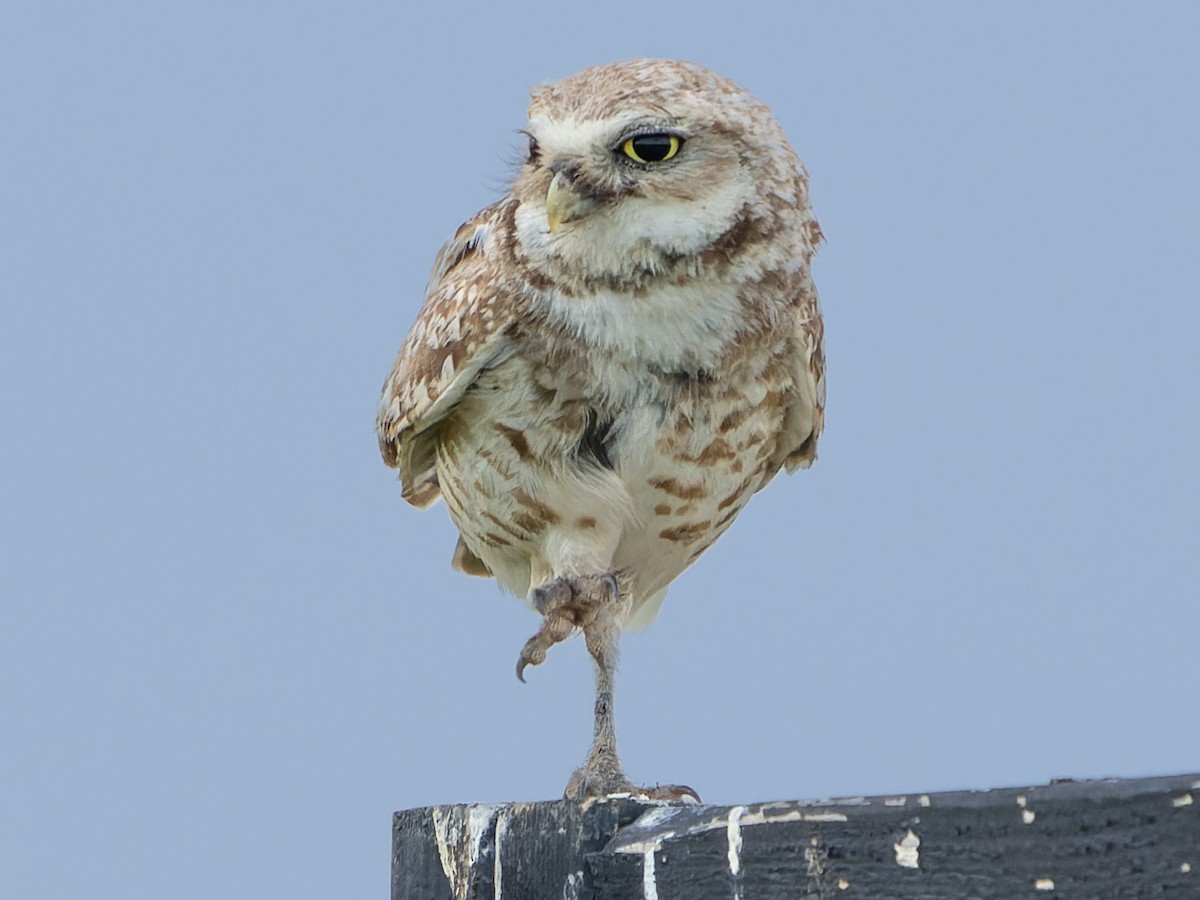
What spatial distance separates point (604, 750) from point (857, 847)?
1.53 metres

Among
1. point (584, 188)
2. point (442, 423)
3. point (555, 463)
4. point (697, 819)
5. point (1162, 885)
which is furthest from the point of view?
point (442, 423)

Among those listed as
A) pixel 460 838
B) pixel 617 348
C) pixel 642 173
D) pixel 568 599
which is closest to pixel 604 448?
pixel 617 348

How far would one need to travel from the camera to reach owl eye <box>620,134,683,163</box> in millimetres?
3029

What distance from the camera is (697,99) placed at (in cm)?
312

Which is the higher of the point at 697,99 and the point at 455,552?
the point at 697,99

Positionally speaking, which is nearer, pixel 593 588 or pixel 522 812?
pixel 522 812

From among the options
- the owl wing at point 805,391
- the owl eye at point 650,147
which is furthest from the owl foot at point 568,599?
the owl eye at point 650,147

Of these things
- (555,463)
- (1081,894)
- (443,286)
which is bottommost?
(1081,894)

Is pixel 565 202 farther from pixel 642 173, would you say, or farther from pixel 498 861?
pixel 498 861

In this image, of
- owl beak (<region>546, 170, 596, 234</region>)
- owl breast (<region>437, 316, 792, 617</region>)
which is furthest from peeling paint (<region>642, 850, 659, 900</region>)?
owl beak (<region>546, 170, 596, 234</region>)

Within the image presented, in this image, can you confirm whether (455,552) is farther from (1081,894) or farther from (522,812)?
(1081,894)

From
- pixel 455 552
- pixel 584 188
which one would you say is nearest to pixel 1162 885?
pixel 584 188

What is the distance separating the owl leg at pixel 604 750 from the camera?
331 cm

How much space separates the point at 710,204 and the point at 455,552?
156cm
